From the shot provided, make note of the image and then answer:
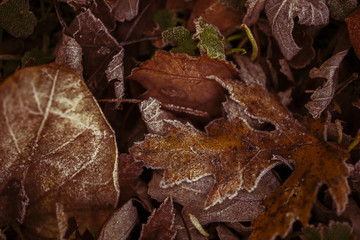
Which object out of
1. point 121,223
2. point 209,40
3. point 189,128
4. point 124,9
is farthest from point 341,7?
point 121,223

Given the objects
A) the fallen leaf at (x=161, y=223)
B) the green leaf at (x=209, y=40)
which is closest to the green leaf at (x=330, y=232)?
the fallen leaf at (x=161, y=223)

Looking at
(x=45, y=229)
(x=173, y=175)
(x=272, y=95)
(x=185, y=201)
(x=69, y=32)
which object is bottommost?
(x=45, y=229)

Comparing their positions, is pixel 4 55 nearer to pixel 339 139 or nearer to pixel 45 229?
pixel 45 229

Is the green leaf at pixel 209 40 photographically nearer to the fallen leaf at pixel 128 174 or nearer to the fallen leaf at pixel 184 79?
the fallen leaf at pixel 184 79

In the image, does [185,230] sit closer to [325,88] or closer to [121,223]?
[121,223]

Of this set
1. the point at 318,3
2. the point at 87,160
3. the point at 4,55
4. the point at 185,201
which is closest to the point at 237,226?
the point at 185,201

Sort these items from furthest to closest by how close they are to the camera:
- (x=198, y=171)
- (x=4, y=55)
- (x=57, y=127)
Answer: (x=4, y=55) < (x=198, y=171) < (x=57, y=127)

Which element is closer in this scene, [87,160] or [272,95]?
[87,160]

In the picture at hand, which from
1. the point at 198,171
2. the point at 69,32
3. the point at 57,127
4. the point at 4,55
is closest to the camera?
the point at 57,127
